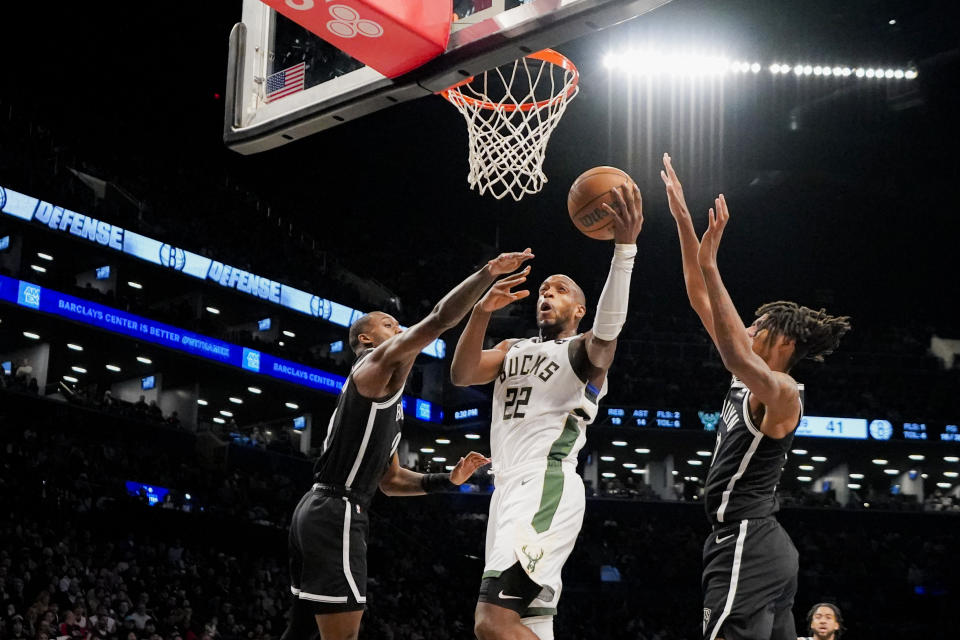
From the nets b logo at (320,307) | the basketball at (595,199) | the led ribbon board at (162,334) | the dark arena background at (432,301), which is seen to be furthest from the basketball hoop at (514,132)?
the nets b logo at (320,307)

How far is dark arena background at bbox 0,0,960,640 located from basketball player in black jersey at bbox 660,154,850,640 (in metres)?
12.7

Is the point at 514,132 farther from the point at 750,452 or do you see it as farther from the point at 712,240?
the point at 750,452

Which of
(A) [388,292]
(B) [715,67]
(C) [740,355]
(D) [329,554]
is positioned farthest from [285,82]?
(A) [388,292]

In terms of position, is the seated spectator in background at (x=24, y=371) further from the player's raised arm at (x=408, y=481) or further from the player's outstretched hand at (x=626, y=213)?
the player's outstretched hand at (x=626, y=213)

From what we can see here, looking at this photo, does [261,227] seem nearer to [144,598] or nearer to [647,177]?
[647,177]

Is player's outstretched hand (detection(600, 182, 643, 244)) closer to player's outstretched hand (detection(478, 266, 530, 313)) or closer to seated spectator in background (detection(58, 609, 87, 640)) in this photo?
player's outstretched hand (detection(478, 266, 530, 313))

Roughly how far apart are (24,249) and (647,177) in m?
16.3

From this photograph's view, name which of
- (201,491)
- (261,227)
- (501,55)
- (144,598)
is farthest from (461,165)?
(501,55)

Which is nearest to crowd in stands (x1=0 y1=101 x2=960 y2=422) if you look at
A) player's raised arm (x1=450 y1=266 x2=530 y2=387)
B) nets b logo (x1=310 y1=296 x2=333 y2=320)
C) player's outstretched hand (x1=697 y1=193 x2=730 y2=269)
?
nets b logo (x1=310 y1=296 x2=333 y2=320)

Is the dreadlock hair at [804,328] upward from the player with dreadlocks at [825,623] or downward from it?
upward

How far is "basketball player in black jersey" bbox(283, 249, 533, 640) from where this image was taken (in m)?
5.04

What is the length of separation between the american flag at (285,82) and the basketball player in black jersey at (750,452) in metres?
2.14

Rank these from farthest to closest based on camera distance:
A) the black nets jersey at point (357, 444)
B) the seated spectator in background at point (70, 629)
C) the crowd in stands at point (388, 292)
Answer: the crowd in stands at point (388, 292)
the seated spectator in background at point (70, 629)
the black nets jersey at point (357, 444)

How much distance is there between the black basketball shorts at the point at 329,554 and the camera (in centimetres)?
516
